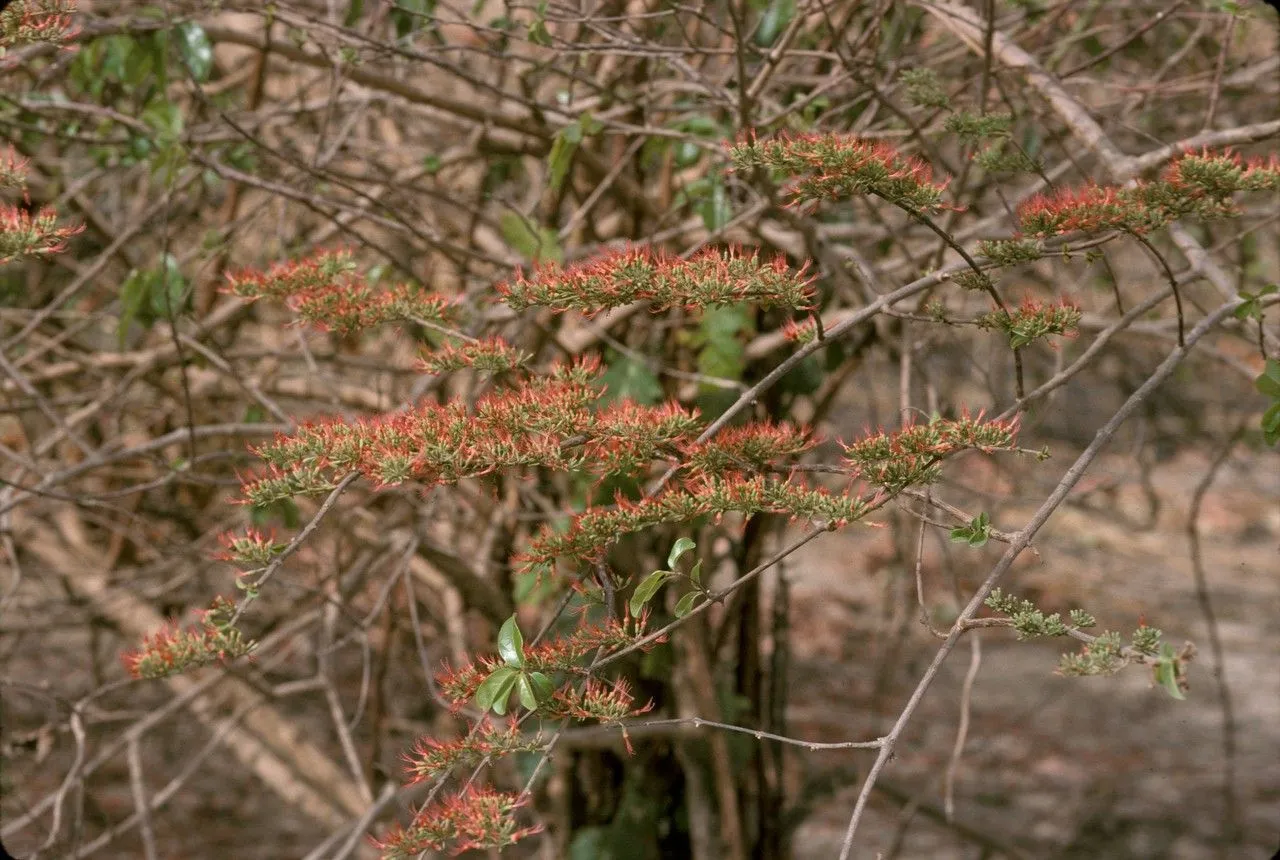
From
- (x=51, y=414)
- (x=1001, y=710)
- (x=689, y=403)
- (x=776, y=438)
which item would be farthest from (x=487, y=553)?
(x=1001, y=710)

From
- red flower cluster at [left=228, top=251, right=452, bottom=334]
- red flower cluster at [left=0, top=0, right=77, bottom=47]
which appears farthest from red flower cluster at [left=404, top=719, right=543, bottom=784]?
red flower cluster at [left=0, top=0, right=77, bottom=47]

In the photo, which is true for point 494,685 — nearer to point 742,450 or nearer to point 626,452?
point 626,452

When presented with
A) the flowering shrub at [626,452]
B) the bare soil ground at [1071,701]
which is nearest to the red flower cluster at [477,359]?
the flowering shrub at [626,452]

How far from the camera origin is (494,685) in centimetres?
126

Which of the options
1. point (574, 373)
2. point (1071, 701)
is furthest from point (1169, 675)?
point (1071, 701)

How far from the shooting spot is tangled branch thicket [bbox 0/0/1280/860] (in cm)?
137

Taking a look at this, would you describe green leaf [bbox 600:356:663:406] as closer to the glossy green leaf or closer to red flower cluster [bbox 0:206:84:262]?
red flower cluster [bbox 0:206:84:262]

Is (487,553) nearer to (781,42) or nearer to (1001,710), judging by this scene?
(781,42)

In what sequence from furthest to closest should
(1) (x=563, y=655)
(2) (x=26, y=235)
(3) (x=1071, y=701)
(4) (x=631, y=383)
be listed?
(3) (x=1071, y=701), (4) (x=631, y=383), (2) (x=26, y=235), (1) (x=563, y=655)

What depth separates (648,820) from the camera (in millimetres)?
3057

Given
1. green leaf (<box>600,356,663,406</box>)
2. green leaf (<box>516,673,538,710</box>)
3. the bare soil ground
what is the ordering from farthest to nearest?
the bare soil ground < green leaf (<box>600,356,663,406</box>) < green leaf (<box>516,673,538,710</box>)

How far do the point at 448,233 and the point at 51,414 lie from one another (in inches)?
45.1

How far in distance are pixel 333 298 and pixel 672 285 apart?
511 millimetres

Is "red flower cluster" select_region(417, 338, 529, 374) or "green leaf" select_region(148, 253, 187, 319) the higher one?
"green leaf" select_region(148, 253, 187, 319)
